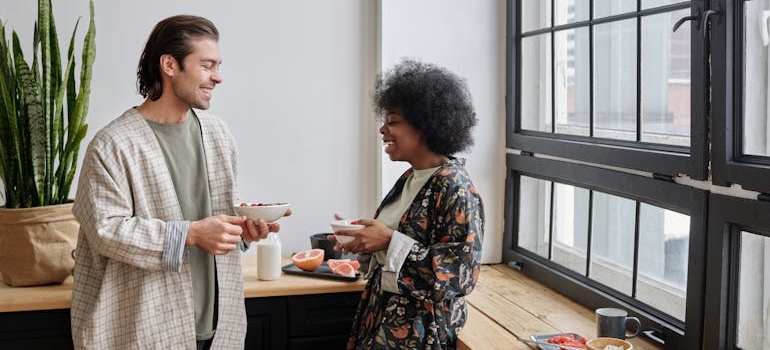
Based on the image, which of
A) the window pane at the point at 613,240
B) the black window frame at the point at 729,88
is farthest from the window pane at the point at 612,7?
the window pane at the point at 613,240

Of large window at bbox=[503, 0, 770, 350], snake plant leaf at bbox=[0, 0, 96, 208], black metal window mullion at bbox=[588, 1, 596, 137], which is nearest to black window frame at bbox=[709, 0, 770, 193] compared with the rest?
large window at bbox=[503, 0, 770, 350]

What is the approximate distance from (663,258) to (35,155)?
6.67 ft

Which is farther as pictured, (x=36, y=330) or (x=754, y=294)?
(x=36, y=330)

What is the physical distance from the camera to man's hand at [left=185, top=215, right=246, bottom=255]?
2.36 meters

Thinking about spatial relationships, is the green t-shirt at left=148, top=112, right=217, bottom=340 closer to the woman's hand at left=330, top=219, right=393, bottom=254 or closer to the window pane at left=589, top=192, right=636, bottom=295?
the woman's hand at left=330, top=219, right=393, bottom=254

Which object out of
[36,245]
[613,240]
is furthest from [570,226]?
[36,245]

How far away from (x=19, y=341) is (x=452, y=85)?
5.24 ft

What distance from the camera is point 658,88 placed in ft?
8.57

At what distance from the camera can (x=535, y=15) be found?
347cm

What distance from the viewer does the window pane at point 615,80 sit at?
276 cm

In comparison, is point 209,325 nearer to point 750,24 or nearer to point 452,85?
point 452,85

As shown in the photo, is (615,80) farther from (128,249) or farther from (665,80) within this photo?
(128,249)

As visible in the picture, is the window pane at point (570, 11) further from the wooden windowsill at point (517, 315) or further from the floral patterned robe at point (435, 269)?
the wooden windowsill at point (517, 315)

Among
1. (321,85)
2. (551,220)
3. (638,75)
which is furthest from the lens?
(321,85)
